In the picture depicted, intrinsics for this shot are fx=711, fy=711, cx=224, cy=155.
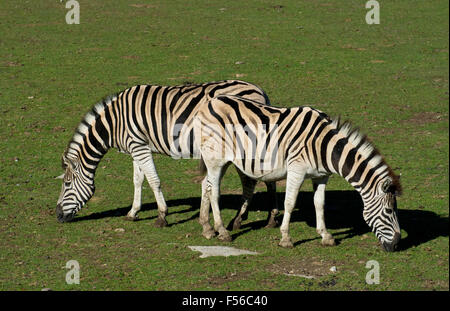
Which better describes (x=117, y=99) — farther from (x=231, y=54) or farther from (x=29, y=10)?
(x=29, y=10)

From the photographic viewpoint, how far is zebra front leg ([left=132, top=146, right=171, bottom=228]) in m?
13.8

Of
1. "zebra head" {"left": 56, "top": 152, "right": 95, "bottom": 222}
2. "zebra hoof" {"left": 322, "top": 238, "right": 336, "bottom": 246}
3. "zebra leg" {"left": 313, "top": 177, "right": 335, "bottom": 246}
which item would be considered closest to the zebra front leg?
"zebra head" {"left": 56, "top": 152, "right": 95, "bottom": 222}

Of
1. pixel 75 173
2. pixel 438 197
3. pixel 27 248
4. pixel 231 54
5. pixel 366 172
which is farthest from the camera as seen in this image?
pixel 231 54

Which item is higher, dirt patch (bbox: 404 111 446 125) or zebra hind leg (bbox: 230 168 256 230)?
dirt patch (bbox: 404 111 446 125)

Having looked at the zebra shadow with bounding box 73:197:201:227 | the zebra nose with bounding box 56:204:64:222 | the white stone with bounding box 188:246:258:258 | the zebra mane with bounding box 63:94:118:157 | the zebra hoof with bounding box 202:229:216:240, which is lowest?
the white stone with bounding box 188:246:258:258

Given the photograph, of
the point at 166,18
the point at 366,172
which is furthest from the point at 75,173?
the point at 166,18

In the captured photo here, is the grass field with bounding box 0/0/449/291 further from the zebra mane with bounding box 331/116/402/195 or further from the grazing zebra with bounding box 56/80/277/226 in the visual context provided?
the zebra mane with bounding box 331/116/402/195

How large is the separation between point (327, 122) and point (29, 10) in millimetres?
22854

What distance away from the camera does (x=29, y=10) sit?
31656 millimetres

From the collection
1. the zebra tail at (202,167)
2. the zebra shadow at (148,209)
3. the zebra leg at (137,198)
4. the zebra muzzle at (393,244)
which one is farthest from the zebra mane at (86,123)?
the zebra muzzle at (393,244)

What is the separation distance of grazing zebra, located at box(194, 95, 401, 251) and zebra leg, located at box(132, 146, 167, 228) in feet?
3.27

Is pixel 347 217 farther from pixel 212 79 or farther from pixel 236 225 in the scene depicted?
pixel 212 79
